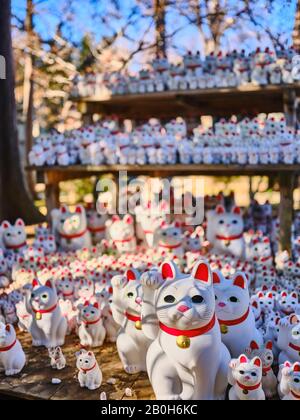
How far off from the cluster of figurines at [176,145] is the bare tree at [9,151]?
1325 millimetres

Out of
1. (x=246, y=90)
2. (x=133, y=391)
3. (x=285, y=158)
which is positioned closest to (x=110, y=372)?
(x=133, y=391)

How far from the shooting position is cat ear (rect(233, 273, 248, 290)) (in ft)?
9.23

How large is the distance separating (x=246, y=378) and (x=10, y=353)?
1.57 meters

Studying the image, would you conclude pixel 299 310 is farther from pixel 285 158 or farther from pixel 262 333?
pixel 285 158

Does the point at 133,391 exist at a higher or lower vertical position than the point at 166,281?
lower

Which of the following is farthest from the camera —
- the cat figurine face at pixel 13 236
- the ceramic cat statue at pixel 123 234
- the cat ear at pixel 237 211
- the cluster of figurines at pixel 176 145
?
the ceramic cat statue at pixel 123 234

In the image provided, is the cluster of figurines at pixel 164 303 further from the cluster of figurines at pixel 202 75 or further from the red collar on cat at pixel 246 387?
the cluster of figurines at pixel 202 75

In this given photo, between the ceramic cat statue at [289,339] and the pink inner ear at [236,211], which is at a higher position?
the pink inner ear at [236,211]

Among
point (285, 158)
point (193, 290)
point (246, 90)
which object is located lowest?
point (193, 290)

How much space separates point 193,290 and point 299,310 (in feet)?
4.05

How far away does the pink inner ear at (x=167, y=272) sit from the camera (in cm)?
256

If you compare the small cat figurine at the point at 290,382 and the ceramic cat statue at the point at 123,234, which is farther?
the ceramic cat statue at the point at 123,234

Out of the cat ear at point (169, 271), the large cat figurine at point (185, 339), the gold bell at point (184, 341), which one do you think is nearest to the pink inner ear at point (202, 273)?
the large cat figurine at point (185, 339)

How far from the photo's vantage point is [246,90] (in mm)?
5570
